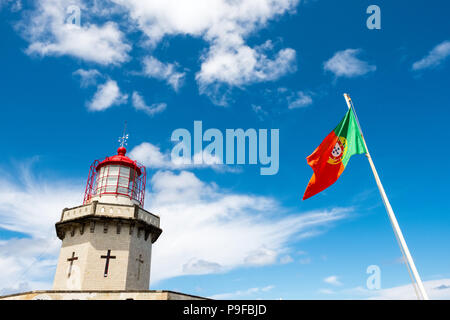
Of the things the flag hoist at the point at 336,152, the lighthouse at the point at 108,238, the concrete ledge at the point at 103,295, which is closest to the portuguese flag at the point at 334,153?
the flag hoist at the point at 336,152

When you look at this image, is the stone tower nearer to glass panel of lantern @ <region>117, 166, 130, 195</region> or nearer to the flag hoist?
glass panel of lantern @ <region>117, 166, 130, 195</region>

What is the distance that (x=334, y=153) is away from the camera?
14.4 meters

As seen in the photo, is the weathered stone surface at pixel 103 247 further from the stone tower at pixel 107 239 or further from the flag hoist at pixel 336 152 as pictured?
the flag hoist at pixel 336 152

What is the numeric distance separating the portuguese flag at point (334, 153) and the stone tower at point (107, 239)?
15.8m

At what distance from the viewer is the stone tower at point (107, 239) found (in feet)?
77.5

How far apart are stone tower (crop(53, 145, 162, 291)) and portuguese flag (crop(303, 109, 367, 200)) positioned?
15.8 m

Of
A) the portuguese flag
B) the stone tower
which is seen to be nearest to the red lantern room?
the stone tower

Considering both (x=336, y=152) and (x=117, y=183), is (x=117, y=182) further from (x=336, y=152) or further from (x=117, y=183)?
(x=336, y=152)

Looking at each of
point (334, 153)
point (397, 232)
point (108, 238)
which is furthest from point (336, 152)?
point (108, 238)

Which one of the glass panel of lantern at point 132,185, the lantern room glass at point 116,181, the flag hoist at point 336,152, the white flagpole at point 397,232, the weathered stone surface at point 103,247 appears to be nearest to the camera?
the white flagpole at point 397,232

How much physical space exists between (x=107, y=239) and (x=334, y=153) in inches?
702
